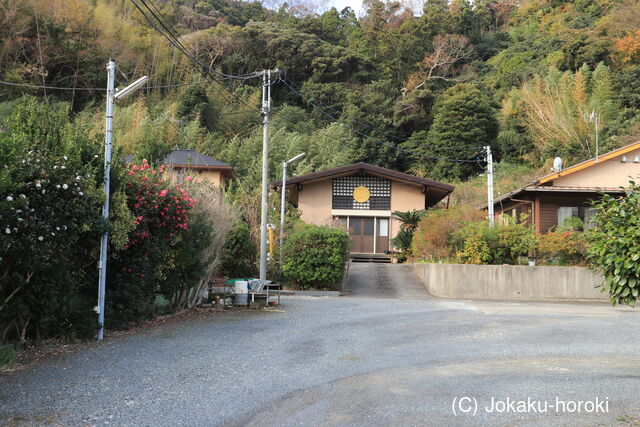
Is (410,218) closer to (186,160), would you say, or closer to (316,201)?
(316,201)

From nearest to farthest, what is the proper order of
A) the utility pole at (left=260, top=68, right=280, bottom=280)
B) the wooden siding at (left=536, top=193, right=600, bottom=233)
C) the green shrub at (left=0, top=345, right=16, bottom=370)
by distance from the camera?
the green shrub at (left=0, top=345, right=16, bottom=370), the utility pole at (left=260, top=68, right=280, bottom=280), the wooden siding at (left=536, top=193, right=600, bottom=233)

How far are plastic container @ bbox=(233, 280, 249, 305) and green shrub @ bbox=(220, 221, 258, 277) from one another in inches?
189

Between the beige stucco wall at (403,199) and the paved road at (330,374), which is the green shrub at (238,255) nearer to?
the paved road at (330,374)

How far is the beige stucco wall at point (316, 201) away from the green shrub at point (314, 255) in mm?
8958

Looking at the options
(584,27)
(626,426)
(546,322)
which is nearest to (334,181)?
(546,322)

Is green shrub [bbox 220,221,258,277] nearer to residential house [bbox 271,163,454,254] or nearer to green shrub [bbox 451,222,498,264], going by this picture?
green shrub [bbox 451,222,498,264]

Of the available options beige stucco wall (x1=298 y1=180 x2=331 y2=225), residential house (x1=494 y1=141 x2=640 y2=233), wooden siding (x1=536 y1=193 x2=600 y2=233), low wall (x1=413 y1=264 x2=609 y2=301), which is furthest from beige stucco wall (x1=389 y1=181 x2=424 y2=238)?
low wall (x1=413 y1=264 x2=609 y2=301)

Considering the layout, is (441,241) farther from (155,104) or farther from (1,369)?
(155,104)

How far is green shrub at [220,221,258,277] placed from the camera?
17.5m

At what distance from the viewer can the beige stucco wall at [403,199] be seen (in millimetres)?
25797

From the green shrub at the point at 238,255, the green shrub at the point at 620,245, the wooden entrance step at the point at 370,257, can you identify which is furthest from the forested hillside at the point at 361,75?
the green shrub at the point at 620,245

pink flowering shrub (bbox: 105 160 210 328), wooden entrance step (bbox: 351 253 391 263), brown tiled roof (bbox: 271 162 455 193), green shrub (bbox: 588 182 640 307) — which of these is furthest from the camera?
wooden entrance step (bbox: 351 253 391 263)

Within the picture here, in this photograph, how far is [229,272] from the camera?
17.7 metres

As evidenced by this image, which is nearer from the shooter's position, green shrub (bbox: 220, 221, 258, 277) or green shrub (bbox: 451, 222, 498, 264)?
green shrub (bbox: 451, 222, 498, 264)
